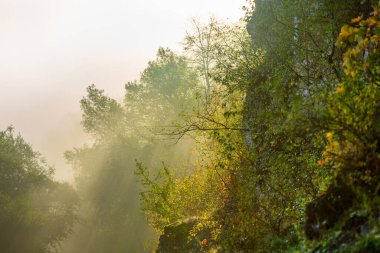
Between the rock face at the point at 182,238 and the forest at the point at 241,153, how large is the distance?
0.07 meters

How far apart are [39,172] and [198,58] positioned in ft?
80.6

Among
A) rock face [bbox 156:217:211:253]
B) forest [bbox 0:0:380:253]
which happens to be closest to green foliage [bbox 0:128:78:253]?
forest [bbox 0:0:380:253]

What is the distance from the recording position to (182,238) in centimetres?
1716

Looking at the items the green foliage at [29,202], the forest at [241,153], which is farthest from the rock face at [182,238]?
the green foliage at [29,202]

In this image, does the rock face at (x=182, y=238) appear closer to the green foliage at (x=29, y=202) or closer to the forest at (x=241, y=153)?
the forest at (x=241, y=153)

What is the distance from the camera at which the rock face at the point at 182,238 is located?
1652cm

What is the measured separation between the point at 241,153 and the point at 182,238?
6.61 meters

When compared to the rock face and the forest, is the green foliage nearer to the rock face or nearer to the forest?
the forest

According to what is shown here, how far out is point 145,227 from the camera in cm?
4425

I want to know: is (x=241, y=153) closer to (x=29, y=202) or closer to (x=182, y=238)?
(x=182, y=238)

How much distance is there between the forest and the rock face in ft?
0.23

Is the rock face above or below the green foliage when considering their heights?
below

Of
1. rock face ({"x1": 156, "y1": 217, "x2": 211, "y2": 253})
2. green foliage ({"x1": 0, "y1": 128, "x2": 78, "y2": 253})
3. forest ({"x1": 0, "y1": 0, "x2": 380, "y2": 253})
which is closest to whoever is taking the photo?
forest ({"x1": 0, "y1": 0, "x2": 380, "y2": 253})

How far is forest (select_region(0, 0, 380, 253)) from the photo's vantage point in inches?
213
